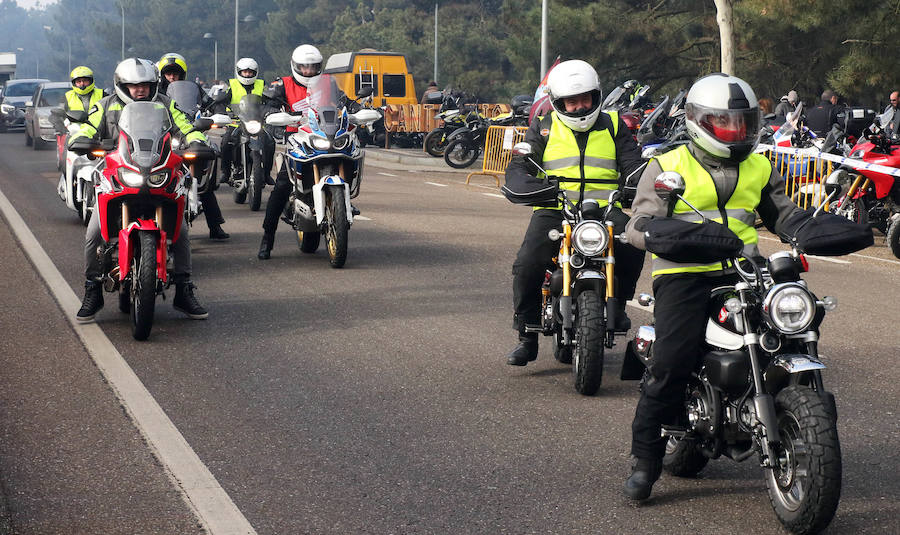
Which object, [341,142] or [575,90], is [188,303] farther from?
[575,90]

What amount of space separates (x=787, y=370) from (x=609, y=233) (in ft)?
7.97

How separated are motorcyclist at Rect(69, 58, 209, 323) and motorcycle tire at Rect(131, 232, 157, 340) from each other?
56 cm

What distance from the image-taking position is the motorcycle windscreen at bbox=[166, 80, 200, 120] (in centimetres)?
1459

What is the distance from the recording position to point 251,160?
16.9m

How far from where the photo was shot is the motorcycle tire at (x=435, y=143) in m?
29.4

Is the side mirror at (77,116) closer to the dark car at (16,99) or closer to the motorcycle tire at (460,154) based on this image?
the motorcycle tire at (460,154)

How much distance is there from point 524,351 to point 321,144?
457cm

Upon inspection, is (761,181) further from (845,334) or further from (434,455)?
(845,334)

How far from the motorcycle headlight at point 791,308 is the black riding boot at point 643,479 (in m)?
0.82

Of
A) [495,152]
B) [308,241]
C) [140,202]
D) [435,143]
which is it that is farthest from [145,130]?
[435,143]

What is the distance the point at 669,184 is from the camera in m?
4.69

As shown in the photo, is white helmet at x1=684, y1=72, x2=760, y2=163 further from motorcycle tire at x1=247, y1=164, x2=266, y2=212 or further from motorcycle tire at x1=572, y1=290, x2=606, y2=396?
motorcycle tire at x1=247, y1=164, x2=266, y2=212

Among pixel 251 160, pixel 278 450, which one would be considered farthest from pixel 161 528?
pixel 251 160

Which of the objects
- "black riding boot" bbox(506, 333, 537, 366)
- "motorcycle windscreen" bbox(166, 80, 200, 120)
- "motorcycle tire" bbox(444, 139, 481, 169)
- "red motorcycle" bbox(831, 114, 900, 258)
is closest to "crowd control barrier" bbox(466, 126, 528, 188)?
"motorcycle tire" bbox(444, 139, 481, 169)
